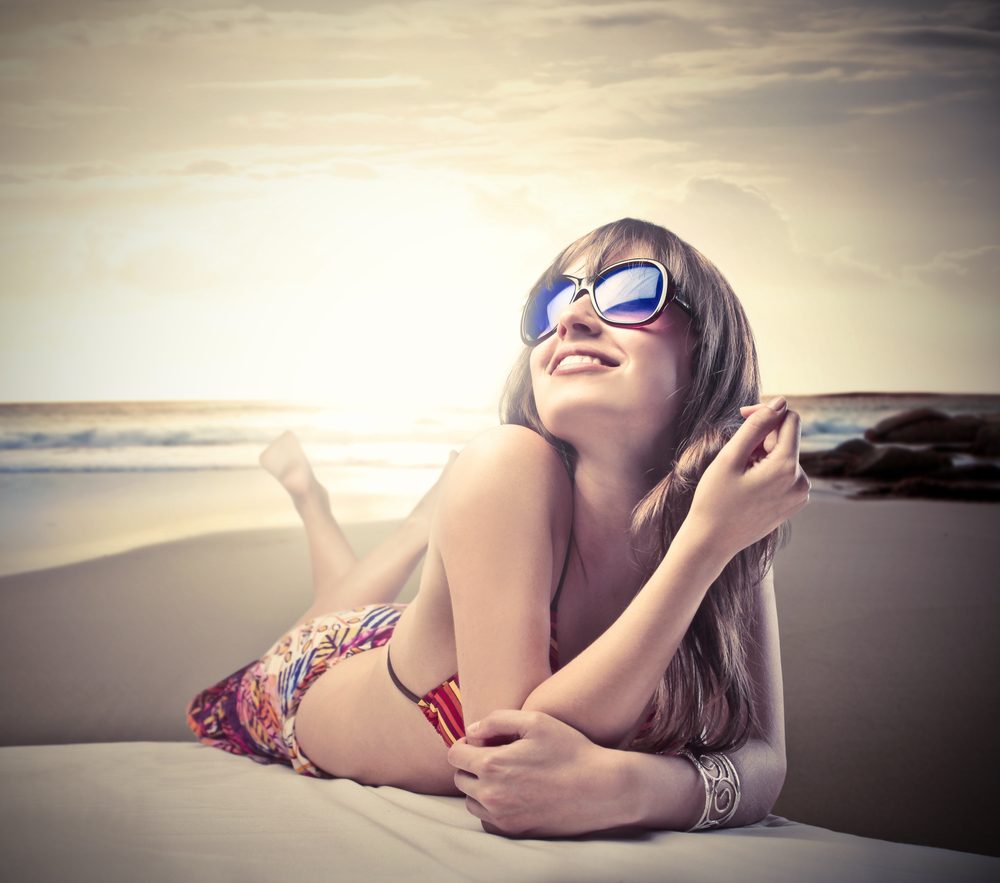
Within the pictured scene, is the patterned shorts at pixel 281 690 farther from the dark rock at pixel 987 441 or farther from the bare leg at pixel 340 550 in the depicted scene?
the dark rock at pixel 987 441

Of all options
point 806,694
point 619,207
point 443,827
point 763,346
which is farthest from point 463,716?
point 763,346

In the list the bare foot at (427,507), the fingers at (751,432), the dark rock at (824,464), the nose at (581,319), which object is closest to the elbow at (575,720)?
the fingers at (751,432)

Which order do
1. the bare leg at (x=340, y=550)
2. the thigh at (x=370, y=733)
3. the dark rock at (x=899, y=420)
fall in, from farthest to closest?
the dark rock at (x=899, y=420)
the bare leg at (x=340, y=550)
the thigh at (x=370, y=733)

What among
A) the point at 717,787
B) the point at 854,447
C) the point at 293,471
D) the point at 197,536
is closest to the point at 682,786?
the point at 717,787

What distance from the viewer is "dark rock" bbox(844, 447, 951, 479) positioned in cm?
473

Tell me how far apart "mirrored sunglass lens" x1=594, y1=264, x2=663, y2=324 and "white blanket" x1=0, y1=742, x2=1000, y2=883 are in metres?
0.66

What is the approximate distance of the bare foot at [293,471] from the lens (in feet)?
7.09

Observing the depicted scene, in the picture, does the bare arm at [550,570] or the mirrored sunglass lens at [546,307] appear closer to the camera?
the bare arm at [550,570]

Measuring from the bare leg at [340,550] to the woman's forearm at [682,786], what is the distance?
798 millimetres

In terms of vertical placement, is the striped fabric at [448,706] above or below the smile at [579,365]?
below


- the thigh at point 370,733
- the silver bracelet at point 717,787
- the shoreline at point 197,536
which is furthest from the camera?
the shoreline at point 197,536

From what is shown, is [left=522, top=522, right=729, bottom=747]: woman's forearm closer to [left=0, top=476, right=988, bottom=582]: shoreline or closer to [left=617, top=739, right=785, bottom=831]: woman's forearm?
[left=617, top=739, right=785, bottom=831]: woman's forearm

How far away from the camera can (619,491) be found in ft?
3.87

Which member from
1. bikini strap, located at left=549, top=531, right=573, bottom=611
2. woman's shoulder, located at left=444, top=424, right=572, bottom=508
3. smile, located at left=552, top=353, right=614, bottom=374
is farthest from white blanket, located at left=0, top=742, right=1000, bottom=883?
smile, located at left=552, top=353, right=614, bottom=374
